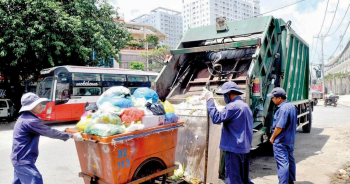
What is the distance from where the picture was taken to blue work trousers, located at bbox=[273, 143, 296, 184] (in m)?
3.57

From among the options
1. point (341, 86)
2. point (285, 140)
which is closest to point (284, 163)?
point (285, 140)

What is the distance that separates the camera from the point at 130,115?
292cm

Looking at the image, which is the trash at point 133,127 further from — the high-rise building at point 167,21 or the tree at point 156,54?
the high-rise building at point 167,21

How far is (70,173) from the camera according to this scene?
16.2 ft

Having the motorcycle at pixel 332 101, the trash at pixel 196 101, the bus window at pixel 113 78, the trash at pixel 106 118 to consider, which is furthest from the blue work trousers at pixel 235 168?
the motorcycle at pixel 332 101

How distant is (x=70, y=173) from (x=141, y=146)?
2679 mm

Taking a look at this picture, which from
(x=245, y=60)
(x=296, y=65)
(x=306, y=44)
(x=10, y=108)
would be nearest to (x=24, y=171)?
(x=245, y=60)

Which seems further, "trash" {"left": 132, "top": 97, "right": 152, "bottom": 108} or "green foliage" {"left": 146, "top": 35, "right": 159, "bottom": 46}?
"green foliage" {"left": 146, "top": 35, "right": 159, "bottom": 46}

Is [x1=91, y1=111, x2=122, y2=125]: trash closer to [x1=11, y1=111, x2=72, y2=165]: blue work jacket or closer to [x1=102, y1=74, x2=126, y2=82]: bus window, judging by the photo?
[x1=11, y1=111, x2=72, y2=165]: blue work jacket

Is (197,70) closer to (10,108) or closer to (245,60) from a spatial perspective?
(245,60)

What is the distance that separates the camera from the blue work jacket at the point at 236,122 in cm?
299

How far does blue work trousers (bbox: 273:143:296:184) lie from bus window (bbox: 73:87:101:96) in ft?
34.1

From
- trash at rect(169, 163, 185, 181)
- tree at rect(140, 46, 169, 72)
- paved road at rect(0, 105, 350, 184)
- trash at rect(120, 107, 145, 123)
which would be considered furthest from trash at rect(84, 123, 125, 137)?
tree at rect(140, 46, 169, 72)

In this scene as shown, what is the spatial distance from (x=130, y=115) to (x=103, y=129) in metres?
0.38
